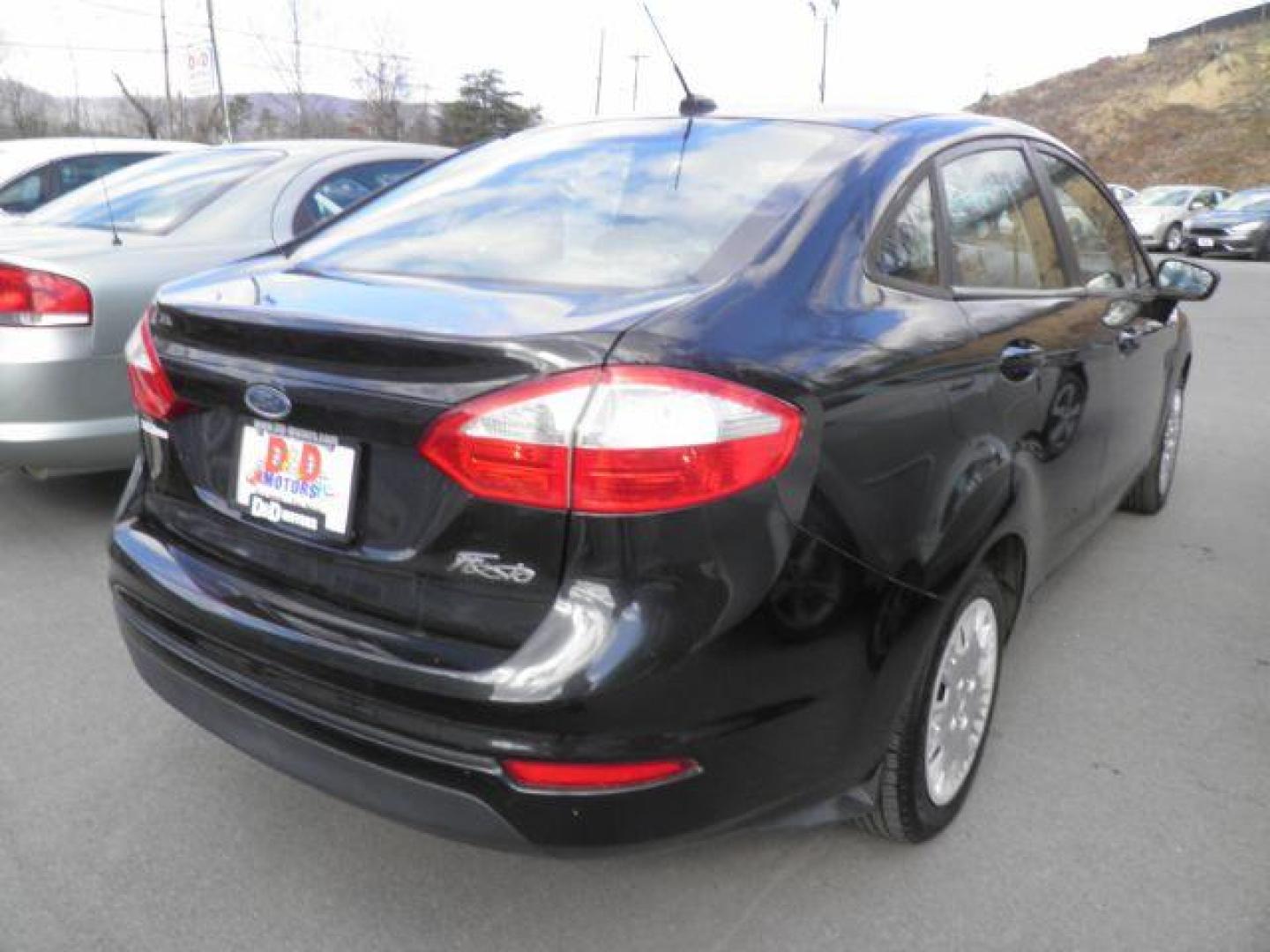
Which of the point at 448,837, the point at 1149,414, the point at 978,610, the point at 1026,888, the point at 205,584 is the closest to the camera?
the point at 448,837

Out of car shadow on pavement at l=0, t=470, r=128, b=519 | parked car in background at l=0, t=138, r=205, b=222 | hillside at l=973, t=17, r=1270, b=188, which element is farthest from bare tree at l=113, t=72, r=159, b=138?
hillside at l=973, t=17, r=1270, b=188

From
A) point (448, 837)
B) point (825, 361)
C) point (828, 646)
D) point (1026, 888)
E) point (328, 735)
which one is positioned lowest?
point (1026, 888)

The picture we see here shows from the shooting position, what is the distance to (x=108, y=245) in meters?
4.00

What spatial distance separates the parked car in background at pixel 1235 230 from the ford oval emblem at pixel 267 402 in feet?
71.8

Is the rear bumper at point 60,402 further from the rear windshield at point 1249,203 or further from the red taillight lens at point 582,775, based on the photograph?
the rear windshield at point 1249,203

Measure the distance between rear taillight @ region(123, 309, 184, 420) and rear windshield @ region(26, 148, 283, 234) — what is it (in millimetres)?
2191

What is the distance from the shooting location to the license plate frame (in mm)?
1878

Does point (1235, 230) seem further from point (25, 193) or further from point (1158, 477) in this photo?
point (25, 193)

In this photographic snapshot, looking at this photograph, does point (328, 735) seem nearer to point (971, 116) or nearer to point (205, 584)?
point (205, 584)

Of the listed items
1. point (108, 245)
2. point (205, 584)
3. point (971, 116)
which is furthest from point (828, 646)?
point (108, 245)

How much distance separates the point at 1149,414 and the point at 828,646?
8.48 ft

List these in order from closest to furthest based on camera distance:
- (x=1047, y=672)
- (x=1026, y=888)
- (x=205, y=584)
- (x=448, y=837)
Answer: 1. (x=448, y=837)
2. (x=205, y=584)
3. (x=1026, y=888)
4. (x=1047, y=672)

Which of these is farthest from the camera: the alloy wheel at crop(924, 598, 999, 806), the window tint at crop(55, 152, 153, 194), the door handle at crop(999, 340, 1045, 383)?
the window tint at crop(55, 152, 153, 194)

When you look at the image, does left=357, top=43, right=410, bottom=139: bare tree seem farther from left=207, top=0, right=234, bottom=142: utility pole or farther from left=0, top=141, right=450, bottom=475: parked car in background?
left=0, top=141, right=450, bottom=475: parked car in background
